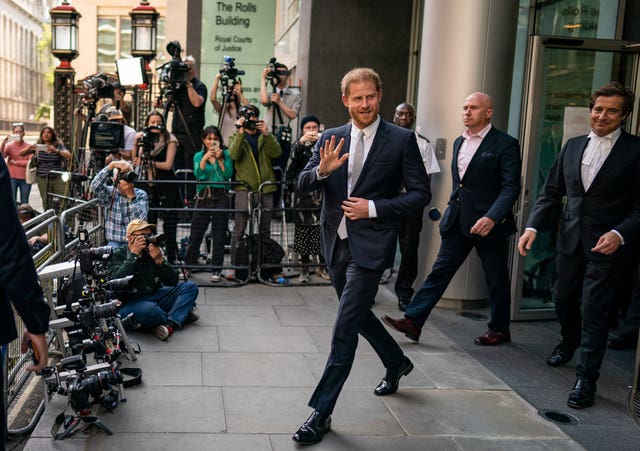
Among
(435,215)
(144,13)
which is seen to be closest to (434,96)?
(435,215)

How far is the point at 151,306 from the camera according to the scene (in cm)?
623

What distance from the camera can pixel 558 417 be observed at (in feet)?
15.8

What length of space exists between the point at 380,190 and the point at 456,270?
2.23 m

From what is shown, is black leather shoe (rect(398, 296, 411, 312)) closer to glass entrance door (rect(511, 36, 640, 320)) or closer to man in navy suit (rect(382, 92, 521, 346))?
glass entrance door (rect(511, 36, 640, 320))

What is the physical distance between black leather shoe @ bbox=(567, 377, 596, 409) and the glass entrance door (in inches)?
79.6

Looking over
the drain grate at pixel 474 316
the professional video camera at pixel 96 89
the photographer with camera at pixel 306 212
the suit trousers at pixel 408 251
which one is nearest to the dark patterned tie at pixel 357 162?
the suit trousers at pixel 408 251

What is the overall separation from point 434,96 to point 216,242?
3.19m

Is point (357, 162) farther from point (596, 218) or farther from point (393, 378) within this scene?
point (596, 218)

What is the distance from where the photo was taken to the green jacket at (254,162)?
8586 mm

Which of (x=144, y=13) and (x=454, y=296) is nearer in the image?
(x=454, y=296)

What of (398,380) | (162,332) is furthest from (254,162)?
(398,380)

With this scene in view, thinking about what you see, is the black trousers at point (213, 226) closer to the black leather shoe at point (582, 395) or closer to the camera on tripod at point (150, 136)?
the camera on tripod at point (150, 136)

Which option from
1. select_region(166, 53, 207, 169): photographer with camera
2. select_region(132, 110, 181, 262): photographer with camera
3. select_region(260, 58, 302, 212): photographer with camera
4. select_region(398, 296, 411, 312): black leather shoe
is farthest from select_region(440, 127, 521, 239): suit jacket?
select_region(166, 53, 207, 169): photographer with camera

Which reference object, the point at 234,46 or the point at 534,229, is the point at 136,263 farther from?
the point at 234,46
